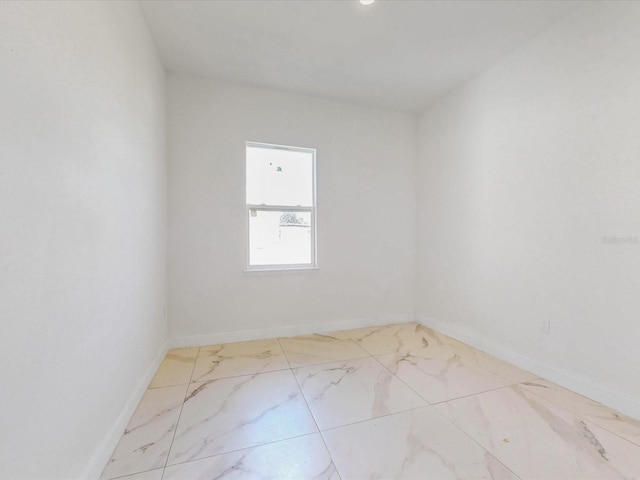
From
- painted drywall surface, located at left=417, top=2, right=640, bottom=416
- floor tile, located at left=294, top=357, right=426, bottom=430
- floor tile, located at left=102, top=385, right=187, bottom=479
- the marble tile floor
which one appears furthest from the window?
painted drywall surface, located at left=417, top=2, right=640, bottom=416

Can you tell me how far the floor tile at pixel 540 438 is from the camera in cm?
134

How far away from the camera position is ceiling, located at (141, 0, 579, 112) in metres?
2.01

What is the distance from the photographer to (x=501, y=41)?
7.68 feet

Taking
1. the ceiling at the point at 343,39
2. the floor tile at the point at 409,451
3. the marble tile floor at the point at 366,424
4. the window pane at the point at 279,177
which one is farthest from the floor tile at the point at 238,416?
the ceiling at the point at 343,39

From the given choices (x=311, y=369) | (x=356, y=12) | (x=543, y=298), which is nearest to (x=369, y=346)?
(x=311, y=369)

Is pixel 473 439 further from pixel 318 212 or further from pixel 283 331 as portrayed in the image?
pixel 318 212

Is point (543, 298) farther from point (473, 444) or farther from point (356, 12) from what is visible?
point (356, 12)

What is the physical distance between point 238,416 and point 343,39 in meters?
2.98

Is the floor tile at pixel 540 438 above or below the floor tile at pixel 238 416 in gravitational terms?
above

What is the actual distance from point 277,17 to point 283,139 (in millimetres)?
1177

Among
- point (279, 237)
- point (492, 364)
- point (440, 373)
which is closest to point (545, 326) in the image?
point (492, 364)

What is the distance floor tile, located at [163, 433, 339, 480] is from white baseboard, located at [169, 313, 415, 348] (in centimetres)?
160

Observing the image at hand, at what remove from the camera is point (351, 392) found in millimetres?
2014

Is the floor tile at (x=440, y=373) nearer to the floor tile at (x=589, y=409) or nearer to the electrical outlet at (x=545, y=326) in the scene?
the floor tile at (x=589, y=409)
